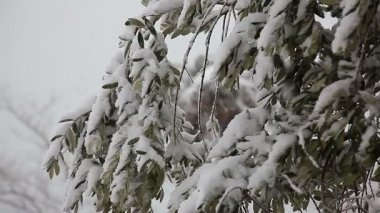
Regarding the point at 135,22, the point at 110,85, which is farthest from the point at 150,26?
the point at 110,85

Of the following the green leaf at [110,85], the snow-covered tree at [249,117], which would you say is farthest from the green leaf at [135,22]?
the green leaf at [110,85]

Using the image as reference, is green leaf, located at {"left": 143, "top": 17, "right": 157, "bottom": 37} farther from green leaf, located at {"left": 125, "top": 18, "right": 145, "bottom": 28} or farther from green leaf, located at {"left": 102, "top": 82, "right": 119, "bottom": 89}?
green leaf, located at {"left": 102, "top": 82, "right": 119, "bottom": 89}

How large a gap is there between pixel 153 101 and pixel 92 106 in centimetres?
25

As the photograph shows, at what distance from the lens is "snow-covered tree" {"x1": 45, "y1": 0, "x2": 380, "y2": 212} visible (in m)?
1.09

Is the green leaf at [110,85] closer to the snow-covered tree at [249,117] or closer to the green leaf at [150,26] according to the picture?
the snow-covered tree at [249,117]

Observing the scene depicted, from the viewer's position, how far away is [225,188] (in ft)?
3.59

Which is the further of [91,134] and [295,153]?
[91,134]

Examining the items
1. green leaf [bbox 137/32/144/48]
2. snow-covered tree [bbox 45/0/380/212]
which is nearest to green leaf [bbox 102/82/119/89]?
snow-covered tree [bbox 45/0/380/212]

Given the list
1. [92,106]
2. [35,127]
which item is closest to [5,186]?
[35,127]

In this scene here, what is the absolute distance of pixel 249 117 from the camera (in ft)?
4.18

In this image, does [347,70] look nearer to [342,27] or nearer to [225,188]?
[342,27]

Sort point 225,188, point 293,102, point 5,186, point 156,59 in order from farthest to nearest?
point 5,186 → point 156,59 → point 293,102 → point 225,188

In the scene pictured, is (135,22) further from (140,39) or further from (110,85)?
(110,85)

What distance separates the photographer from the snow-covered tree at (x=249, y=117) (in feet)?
3.58
